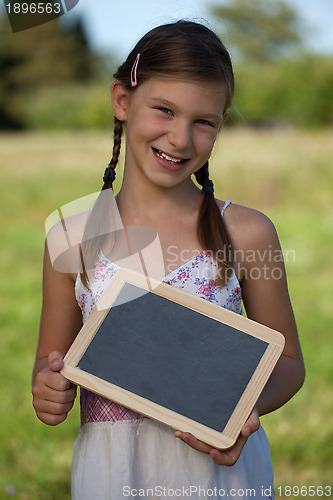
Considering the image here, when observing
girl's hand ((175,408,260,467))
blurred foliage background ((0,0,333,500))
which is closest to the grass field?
blurred foliage background ((0,0,333,500))

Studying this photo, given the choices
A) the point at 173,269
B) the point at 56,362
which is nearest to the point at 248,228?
the point at 173,269

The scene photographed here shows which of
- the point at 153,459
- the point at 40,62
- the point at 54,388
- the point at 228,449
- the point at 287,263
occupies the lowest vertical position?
the point at 40,62

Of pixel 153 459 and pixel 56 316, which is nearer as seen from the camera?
pixel 153 459

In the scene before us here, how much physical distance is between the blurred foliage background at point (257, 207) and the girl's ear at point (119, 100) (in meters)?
0.24

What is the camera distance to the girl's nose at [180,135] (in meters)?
1.53

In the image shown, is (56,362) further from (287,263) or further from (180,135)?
(287,263)

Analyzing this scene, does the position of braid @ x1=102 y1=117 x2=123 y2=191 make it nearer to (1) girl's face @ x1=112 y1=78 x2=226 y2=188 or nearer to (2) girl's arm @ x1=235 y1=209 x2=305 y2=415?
(1) girl's face @ x1=112 y1=78 x2=226 y2=188

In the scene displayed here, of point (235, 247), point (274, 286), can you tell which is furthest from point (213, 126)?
point (274, 286)

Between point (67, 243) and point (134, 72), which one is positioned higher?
point (134, 72)

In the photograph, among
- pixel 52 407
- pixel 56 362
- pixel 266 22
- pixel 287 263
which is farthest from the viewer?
pixel 266 22

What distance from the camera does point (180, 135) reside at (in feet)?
5.00

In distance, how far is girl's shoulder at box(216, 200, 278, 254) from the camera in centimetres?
169

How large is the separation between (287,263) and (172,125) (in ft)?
17.9

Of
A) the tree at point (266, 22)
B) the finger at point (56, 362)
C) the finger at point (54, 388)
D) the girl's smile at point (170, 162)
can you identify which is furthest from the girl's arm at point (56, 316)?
the tree at point (266, 22)
